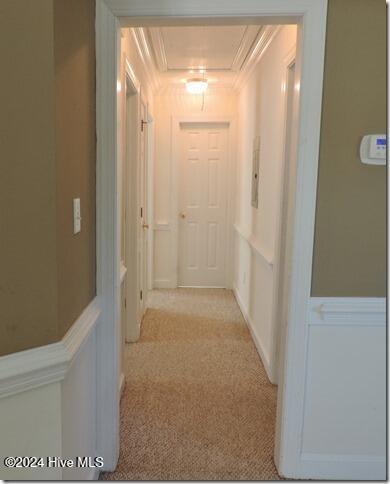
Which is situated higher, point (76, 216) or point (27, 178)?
point (27, 178)

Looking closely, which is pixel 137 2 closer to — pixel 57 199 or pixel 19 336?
pixel 57 199

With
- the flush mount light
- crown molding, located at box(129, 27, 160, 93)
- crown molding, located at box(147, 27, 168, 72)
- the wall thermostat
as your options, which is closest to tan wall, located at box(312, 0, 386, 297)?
the wall thermostat

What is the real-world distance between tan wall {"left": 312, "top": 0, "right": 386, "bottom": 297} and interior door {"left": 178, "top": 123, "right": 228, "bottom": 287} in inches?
134

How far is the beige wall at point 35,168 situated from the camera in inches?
41.4

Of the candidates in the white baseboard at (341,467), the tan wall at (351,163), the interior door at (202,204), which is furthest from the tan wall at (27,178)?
the interior door at (202,204)

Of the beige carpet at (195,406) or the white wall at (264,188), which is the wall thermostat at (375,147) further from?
the beige carpet at (195,406)

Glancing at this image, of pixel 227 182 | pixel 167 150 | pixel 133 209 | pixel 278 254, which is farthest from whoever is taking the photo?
pixel 227 182

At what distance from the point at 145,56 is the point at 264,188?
1571 millimetres

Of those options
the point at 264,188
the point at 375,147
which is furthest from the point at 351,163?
the point at 264,188

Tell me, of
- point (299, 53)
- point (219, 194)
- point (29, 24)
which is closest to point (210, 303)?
point (219, 194)

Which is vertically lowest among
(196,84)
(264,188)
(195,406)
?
(195,406)

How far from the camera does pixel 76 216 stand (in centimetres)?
139

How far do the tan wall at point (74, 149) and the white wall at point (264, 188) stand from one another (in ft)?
4.58

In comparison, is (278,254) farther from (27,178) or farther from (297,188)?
(27,178)
